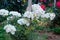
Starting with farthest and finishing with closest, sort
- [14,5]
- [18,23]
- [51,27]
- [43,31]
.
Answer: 1. [14,5]
2. [51,27]
3. [43,31]
4. [18,23]

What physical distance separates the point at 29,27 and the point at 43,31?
2.30 metres

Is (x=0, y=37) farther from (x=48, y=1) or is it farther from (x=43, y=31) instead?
(x=48, y=1)

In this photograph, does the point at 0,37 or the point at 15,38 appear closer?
the point at 0,37

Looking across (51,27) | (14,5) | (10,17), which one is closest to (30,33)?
(10,17)

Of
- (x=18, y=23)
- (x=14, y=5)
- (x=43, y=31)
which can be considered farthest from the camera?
(x=14, y=5)

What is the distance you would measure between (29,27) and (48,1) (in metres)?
7.97

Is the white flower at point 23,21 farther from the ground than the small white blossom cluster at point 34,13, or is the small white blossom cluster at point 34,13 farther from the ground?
the small white blossom cluster at point 34,13

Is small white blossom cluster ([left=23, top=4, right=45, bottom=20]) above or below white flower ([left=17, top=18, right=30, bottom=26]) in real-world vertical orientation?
above

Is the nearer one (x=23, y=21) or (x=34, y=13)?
(x=23, y=21)

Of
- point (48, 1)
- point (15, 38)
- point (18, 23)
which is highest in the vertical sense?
point (18, 23)

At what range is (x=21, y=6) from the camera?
996 cm

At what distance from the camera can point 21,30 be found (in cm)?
498

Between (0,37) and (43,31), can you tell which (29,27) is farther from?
(43,31)

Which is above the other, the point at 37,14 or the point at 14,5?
the point at 37,14
